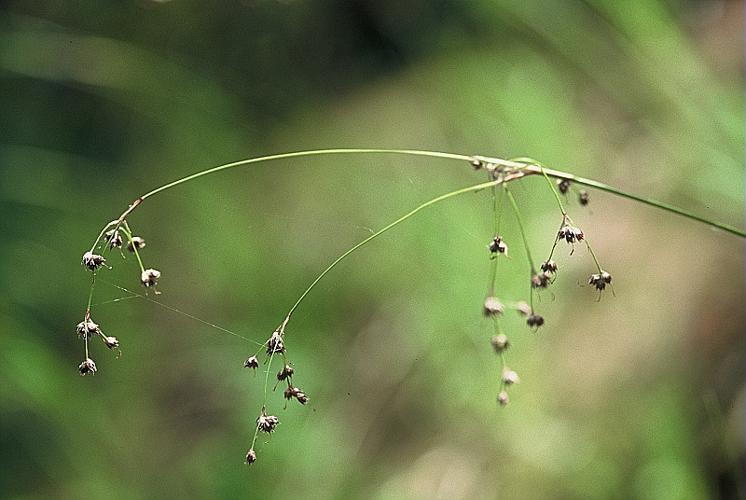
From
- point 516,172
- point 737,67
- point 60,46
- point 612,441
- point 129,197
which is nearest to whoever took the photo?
point 516,172

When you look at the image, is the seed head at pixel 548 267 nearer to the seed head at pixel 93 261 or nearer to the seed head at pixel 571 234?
the seed head at pixel 571 234

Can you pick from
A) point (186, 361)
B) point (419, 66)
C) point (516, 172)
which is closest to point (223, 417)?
point (186, 361)

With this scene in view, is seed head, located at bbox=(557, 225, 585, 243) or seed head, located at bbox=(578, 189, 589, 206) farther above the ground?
seed head, located at bbox=(578, 189, 589, 206)

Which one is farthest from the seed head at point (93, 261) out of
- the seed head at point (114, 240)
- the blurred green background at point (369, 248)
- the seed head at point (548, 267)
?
the blurred green background at point (369, 248)

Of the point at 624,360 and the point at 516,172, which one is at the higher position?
the point at 624,360

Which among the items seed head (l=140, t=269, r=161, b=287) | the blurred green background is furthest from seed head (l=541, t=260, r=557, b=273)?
the blurred green background

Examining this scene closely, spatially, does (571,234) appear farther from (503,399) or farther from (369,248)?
(369,248)

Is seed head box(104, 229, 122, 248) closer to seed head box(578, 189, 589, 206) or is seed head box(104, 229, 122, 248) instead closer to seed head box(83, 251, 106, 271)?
seed head box(83, 251, 106, 271)

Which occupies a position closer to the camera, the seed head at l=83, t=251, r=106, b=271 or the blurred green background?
the seed head at l=83, t=251, r=106, b=271

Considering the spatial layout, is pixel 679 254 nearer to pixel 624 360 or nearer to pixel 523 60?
pixel 624 360
